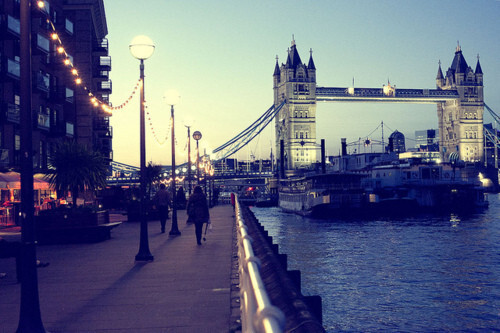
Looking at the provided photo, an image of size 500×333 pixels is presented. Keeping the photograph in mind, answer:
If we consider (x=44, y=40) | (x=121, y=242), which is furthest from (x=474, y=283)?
(x=44, y=40)

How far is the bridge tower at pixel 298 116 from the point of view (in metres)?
136

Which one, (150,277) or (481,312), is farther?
(481,312)

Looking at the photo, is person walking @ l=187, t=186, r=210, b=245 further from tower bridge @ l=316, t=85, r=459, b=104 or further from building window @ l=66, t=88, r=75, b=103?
tower bridge @ l=316, t=85, r=459, b=104

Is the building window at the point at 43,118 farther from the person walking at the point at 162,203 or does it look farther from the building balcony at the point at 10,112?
the person walking at the point at 162,203

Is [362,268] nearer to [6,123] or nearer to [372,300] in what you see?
[372,300]

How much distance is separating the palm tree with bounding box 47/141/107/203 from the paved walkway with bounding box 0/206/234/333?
31.0 feet

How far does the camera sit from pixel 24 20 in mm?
6961

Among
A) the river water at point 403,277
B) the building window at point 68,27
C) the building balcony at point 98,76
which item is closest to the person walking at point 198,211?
the river water at point 403,277

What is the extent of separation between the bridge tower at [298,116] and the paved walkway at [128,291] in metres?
121

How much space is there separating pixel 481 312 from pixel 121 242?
1075 centimetres

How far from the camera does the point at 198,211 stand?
16.6 meters

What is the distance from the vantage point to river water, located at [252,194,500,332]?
54.3 ft

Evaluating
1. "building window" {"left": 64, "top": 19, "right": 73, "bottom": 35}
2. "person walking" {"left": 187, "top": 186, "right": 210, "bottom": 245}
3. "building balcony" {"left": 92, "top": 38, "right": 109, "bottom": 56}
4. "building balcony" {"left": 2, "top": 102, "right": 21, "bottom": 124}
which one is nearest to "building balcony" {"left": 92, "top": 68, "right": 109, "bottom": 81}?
"building balcony" {"left": 92, "top": 38, "right": 109, "bottom": 56}

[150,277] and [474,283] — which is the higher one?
[150,277]
